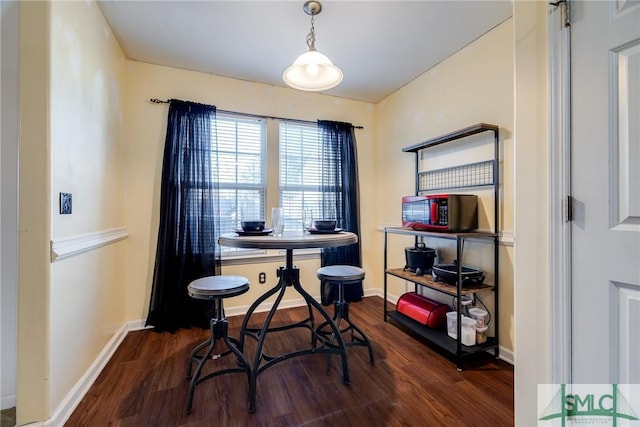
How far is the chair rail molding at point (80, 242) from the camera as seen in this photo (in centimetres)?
137

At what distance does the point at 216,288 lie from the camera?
64.7 inches

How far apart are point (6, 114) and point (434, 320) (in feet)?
10.1

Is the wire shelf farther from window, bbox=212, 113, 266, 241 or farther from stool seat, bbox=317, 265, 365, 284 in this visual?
window, bbox=212, 113, 266, 241

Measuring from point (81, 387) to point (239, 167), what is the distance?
2129 mm

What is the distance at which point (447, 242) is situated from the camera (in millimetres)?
2508

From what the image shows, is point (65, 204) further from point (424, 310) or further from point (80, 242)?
point (424, 310)

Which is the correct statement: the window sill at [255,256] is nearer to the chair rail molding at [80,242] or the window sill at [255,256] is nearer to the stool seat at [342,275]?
the stool seat at [342,275]

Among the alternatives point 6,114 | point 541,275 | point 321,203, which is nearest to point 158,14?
point 6,114

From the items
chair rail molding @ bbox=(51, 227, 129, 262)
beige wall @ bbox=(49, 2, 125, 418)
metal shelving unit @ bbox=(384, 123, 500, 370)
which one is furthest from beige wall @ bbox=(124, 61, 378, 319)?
metal shelving unit @ bbox=(384, 123, 500, 370)

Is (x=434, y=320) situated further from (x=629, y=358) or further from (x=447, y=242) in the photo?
(x=629, y=358)

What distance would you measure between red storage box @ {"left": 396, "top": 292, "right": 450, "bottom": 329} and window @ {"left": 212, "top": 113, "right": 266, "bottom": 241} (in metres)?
1.79

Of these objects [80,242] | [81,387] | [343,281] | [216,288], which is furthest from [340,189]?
[81,387]

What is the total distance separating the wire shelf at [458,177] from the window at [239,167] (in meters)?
1.76

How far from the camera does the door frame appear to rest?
3.51 ft
